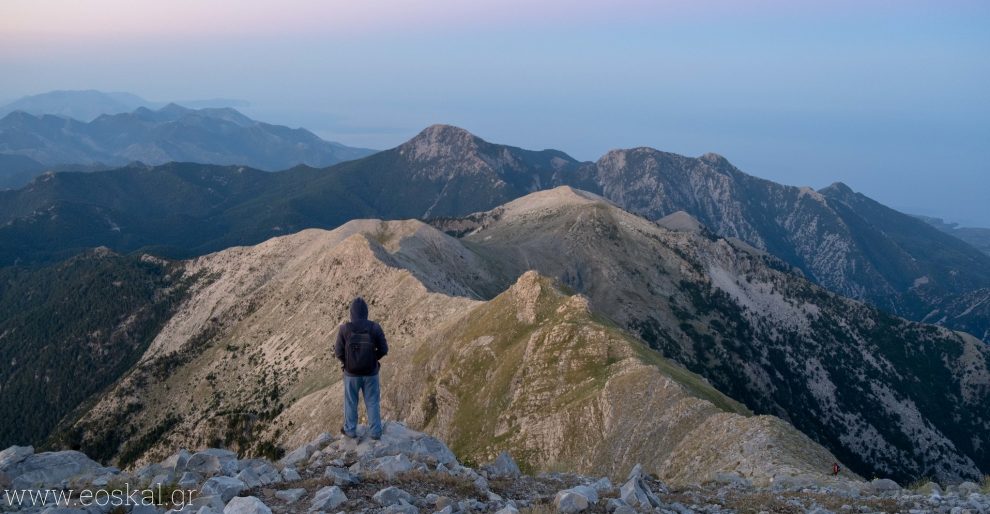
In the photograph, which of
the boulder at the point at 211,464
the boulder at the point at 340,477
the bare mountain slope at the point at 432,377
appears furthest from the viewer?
the bare mountain slope at the point at 432,377

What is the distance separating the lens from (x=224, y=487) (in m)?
17.1

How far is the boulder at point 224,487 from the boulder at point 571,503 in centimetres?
857

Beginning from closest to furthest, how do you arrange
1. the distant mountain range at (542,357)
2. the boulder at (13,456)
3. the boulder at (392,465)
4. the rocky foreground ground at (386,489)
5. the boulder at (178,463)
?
the rocky foreground ground at (386,489), the boulder at (392,465), the boulder at (178,463), the boulder at (13,456), the distant mountain range at (542,357)

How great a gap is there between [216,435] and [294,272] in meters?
46.1

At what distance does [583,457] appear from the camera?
50844 millimetres

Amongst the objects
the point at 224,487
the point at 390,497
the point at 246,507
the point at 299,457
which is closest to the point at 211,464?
the point at 299,457

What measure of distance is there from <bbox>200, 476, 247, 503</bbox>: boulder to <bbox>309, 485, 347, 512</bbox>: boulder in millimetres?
2308

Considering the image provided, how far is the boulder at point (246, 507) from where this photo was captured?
1445 centimetres

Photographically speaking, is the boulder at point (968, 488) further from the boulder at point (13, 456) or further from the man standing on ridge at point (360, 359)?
the boulder at point (13, 456)

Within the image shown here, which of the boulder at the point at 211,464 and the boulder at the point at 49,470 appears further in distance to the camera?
the boulder at the point at 211,464

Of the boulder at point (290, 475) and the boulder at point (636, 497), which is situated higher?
the boulder at point (636, 497)

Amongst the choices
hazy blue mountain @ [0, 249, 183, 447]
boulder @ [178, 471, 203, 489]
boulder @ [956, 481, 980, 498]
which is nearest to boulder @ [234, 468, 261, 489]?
boulder @ [178, 471, 203, 489]

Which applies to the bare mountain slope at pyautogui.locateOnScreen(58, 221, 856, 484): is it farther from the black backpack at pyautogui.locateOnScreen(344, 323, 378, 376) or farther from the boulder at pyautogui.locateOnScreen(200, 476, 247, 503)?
the boulder at pyautogui.locateOnScreen(200, 476, 247, 503)

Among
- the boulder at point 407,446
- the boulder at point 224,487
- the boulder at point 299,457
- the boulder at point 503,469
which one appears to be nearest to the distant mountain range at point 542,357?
the boulder at point 503,469
